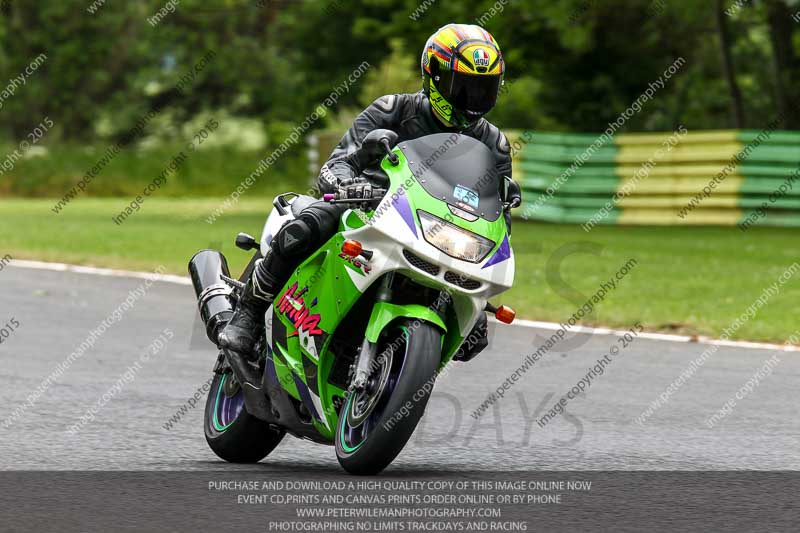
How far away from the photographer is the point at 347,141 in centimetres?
698

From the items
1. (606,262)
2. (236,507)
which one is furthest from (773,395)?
(606,262)

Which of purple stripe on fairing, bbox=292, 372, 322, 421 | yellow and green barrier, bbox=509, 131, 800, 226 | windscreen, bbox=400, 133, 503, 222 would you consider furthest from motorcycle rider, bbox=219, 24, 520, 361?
yellow and green barrier, bbox=509, 131, 800, 226

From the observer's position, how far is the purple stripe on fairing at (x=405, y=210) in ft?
20.5

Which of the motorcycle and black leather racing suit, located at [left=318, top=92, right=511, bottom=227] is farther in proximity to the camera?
black leather racing suit, located at [left=318, top=92, right=511, bottom=227]

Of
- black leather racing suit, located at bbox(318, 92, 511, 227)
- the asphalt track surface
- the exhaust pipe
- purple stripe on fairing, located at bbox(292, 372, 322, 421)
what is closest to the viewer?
purple stripe on fairing, located at bbox(292, 372, 322, 421)

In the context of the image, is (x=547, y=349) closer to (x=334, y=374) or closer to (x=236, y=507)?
(x=334, y=374)

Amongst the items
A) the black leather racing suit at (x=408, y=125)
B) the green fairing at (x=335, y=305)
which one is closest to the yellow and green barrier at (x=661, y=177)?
the black leather racing suit at (x=408, y=125)

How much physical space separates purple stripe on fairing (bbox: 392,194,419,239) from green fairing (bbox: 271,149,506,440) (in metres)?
0.02

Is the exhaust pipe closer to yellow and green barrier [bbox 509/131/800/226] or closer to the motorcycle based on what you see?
the motorcycle

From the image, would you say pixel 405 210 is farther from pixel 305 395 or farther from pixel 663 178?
pixel 663 178

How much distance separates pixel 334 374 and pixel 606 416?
2.49 m

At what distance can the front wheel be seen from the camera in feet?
20.1

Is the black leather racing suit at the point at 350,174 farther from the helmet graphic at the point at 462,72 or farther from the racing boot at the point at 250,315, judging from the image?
the helmet graphic at the point at 462,72

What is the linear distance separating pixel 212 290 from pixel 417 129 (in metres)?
1.44
